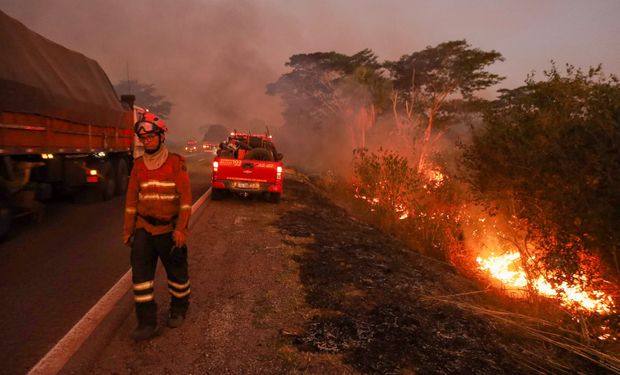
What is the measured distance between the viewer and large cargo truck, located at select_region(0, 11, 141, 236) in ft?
21.0

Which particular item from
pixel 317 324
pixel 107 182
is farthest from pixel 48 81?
pixel 317 324

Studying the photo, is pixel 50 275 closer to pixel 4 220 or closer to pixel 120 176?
pixel 4 220

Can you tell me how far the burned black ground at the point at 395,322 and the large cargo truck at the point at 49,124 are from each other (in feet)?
16.2

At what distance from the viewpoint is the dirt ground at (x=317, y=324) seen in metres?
3.21

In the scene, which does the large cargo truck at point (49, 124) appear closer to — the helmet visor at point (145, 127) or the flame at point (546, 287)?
the helmet visor at point (145, 127)

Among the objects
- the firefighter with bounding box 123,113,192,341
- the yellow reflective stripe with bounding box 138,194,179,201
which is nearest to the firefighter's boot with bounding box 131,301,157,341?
the firefighter with bounding box 123,113,192,341

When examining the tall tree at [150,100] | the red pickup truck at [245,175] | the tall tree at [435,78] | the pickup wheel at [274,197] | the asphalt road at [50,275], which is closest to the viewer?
the asphalt road at [50,275]

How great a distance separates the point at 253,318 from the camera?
3.95 meters

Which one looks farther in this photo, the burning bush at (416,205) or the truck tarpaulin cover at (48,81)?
the burning bush at (416,205)

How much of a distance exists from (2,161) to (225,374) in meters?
5.62

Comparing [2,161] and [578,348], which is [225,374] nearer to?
[578,348]

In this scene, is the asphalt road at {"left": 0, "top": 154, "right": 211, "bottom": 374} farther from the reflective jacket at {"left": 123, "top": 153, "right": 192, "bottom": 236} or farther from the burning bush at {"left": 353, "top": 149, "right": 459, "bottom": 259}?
the burning bush at {"left": 353, "top": 149, "right": 459, "bottom": 259}

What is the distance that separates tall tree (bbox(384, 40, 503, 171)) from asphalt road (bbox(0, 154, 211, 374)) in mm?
18567

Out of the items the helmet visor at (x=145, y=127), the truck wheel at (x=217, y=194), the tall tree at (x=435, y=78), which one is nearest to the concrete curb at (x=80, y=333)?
the helmet visor at (x=145, y=127)
